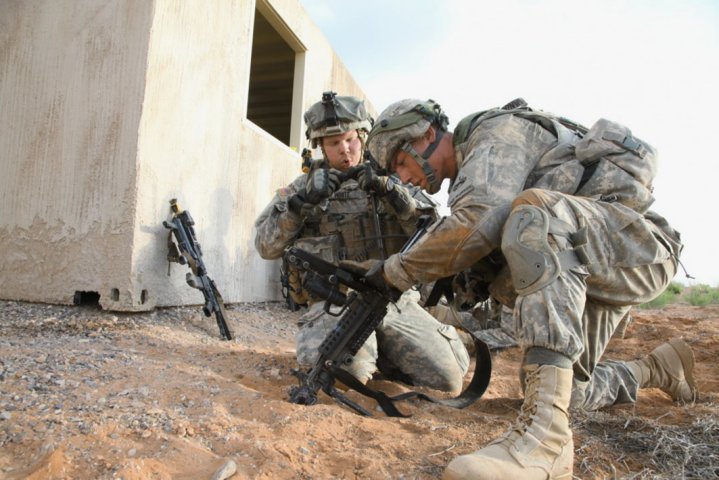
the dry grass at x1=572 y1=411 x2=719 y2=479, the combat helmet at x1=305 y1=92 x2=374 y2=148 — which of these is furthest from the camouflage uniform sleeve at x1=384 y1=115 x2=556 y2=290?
the combat helmet at x1=305 y1=92 x2=374 y2=148

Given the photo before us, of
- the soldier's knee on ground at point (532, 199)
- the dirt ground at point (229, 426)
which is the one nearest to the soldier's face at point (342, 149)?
the dirt ground at point (229, 426)

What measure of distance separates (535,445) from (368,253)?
1.95 meters

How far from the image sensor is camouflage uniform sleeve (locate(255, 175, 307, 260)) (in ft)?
10.4

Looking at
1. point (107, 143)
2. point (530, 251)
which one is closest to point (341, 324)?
point (530, 251)

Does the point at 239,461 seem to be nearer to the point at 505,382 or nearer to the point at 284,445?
the point at 284,445

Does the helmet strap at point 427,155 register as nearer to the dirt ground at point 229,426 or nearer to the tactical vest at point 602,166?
the tactical vest at point 602,166

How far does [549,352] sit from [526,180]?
32.3 inches

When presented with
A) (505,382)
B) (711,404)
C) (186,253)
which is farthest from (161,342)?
(711,404)

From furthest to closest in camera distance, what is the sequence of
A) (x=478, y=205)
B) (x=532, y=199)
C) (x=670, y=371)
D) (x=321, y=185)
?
(x=321, y=185) → (x=670, y=371) → (x=478, y=205) → (x=532, y=199)

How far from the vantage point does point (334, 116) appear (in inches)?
126

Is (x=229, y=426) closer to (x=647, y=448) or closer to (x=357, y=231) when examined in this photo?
(x=647, y=448)

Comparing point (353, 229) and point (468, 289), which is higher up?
point (353, 229)

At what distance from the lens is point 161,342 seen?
3.01 meters

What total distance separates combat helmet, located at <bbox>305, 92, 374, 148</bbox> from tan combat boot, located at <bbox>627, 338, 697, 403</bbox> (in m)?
2.07
